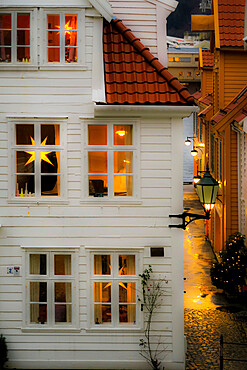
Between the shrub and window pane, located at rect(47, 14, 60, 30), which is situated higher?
window pane, located at rect(47, 14, 60, 30)

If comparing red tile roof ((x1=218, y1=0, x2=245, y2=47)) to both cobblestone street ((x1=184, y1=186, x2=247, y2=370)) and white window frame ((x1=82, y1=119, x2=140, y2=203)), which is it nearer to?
cobblestone street ((x1=184, y1=186, x2=247, y2=370))

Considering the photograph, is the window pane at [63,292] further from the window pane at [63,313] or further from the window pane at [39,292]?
the window pane at [39,292]

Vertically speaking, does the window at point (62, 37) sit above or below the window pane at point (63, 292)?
above

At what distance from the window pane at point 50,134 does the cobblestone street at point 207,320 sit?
5955mm

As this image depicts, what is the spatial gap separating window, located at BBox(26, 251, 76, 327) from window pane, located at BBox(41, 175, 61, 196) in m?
1.30

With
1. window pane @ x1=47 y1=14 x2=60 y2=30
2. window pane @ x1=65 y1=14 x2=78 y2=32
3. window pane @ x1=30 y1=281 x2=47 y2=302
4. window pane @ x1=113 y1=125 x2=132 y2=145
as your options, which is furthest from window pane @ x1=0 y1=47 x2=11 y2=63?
window pane @ x1=30 y1=281 x2=47 y2=302

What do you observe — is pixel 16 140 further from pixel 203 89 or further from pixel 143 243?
pixel 203 89

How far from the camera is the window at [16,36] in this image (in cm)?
1323

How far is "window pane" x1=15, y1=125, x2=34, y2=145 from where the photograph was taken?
43.7ft

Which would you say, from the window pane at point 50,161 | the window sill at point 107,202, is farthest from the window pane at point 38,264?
the window pane at point 50,161

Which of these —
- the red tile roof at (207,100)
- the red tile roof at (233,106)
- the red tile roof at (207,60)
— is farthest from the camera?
the red tile roof at (207,60)

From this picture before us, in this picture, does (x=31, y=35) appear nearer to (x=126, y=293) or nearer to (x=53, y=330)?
(x=126, y=293)

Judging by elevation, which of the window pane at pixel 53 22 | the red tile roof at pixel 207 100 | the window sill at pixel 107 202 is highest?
the red tile roof at pixel 207 100

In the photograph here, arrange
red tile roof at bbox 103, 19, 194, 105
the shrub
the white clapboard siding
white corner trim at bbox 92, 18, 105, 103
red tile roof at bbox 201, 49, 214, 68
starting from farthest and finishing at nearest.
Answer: red tile roof at bbox 201, 49, 214, 68 → the shrub → the white clapboard siding → white corner trim at bbox 92, 18, 105, 103 → red tile roof at bbox 103, 19, 194, 105
